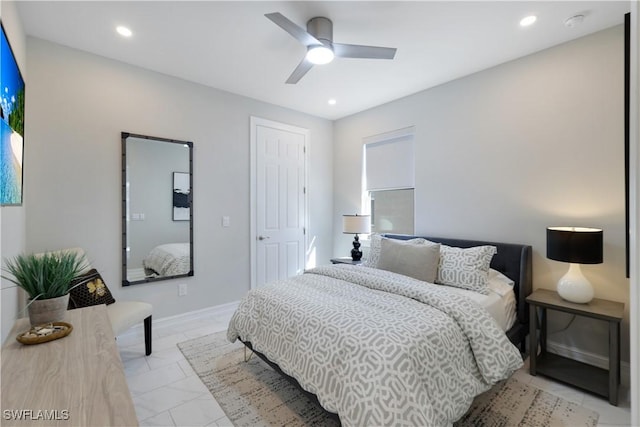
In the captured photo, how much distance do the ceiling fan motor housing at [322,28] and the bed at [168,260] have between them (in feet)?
8.34

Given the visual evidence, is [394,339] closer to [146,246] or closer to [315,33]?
[315,33]

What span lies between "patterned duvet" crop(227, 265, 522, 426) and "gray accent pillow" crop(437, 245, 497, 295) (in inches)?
19.8

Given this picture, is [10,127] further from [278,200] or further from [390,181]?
[390,181]

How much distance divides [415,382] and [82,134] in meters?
3.36

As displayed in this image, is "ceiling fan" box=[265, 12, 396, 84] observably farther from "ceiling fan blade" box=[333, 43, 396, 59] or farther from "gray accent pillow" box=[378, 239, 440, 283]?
"gray accent pillow" box=[378, 239, 440, 283]

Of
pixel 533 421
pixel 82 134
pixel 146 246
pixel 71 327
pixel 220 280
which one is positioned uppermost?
Result: pixel 82 134

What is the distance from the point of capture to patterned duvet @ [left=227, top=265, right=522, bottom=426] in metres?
1.41

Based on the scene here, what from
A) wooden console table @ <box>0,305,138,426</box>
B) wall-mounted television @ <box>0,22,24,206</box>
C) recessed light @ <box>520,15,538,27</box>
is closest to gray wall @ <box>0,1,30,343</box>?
wall-mounted television @ <box>0,22,24,206</box>

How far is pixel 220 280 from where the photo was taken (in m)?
3.67

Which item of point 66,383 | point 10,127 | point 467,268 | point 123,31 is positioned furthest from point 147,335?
point 467,268

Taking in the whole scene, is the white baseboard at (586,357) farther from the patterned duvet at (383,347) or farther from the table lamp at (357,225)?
the table lamp at (357,225)

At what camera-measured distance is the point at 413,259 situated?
2.72m

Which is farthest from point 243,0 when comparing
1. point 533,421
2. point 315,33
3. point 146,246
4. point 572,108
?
point 533,421

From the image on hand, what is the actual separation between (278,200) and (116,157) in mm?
1948
